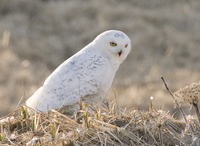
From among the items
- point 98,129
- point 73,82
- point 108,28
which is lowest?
point 108,28

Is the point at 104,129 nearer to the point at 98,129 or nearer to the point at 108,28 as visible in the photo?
the point at 98,129

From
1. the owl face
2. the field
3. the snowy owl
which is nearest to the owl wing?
the snowy owl

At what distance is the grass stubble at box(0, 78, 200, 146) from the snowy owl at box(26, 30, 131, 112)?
4.86ft

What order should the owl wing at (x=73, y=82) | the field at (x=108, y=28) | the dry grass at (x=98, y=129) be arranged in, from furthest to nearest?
1. the field at (x=108, y=28)
2. the owl wing at (x=73, y=82)
3. the dry grass at (x=98, y=129)

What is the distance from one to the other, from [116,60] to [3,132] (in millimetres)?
2424

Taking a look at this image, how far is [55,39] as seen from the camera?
1295 centimetres

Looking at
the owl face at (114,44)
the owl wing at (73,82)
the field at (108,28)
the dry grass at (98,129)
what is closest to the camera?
the dry grass at (98,129)

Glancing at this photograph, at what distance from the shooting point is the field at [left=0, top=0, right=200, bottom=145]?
11.2 m

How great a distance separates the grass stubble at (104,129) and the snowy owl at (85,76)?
1.48 m

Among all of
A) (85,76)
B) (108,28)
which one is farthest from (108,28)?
(85,76)

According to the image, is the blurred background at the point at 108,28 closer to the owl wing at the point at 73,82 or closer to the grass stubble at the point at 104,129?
the owl wing at the point at 73,82

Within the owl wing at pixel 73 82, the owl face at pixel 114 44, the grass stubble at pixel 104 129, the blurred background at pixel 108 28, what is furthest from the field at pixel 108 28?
the grass stubble at pixel 104 129

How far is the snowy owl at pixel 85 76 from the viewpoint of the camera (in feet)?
18.5

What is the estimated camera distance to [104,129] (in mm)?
3678
